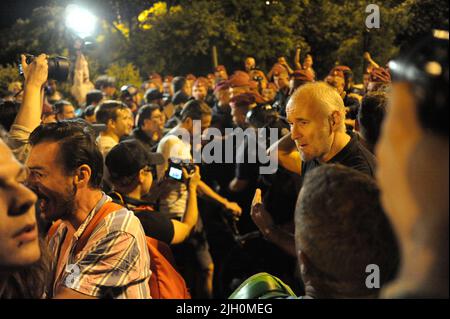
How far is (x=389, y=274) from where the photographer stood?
146 centimetres

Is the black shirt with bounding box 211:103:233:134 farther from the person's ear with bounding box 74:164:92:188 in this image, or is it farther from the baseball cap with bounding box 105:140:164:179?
the person's ear with bounding box 74:164:92:188

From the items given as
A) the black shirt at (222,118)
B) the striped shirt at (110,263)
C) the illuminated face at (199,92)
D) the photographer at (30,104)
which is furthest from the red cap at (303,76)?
the striped shirt at (110,263)

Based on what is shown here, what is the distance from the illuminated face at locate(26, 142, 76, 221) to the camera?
2.38 metres

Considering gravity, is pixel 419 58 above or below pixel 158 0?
below

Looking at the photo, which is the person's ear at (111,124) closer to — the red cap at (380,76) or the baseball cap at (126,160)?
the baseball cap at (126,160)

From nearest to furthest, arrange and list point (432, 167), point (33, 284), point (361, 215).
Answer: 1. point (432, 167)
2. point (361, 215)
3. point (33, 284)

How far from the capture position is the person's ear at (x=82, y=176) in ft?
7.97

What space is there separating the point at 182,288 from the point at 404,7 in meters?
10.5

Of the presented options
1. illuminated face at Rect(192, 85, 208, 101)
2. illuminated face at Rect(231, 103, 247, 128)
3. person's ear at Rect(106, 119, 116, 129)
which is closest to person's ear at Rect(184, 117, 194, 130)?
person's ear at Rect(106, 119, 116, 129)

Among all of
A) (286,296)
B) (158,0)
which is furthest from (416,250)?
(158,0)

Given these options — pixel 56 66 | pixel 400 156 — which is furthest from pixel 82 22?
pixel 400 156

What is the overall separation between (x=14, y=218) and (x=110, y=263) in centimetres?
70

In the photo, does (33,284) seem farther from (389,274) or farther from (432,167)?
(432,167)

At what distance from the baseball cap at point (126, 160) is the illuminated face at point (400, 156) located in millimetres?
2777
